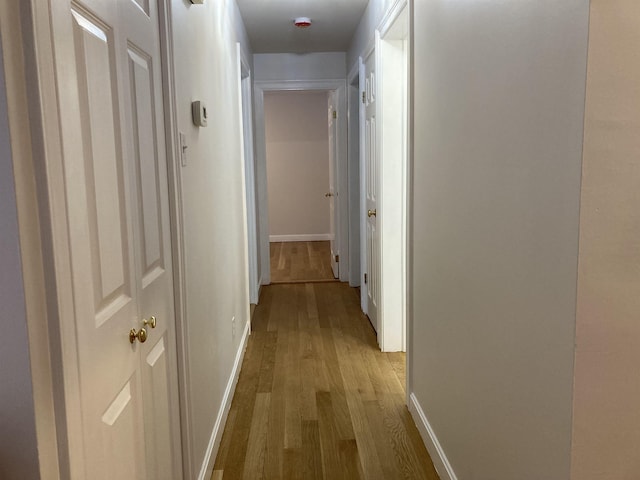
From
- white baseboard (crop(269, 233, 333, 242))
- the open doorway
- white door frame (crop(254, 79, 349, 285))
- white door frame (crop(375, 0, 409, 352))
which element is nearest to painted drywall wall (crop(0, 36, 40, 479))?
white door frame (crop(375, 0, 409, 352))

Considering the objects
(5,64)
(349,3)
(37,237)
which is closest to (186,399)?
(37,237)

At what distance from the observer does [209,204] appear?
91.8 inches

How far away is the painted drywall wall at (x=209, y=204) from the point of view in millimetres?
1896

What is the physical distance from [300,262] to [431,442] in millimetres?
4431

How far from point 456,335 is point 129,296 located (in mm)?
1151

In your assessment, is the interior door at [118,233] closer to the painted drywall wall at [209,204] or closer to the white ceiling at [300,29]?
the painted drywall wall at [209,204]

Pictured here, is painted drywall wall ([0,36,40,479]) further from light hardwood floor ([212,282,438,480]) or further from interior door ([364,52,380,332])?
interior door ([364,52,380,332])

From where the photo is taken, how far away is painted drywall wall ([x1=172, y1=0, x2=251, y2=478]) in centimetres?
190

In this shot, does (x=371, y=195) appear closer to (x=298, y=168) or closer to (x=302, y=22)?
(x=302, y=22)

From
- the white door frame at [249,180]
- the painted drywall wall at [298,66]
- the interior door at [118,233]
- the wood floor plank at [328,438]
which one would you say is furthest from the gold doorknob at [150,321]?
the painted drywall wall at [298,66]

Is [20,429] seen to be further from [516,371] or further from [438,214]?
[438,214]

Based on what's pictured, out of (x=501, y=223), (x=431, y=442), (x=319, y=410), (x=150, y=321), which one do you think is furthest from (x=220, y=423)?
(x=501, y=223)

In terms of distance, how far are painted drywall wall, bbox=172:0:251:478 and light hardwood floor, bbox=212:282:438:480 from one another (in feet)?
0.67

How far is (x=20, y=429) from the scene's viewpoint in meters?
0.85
